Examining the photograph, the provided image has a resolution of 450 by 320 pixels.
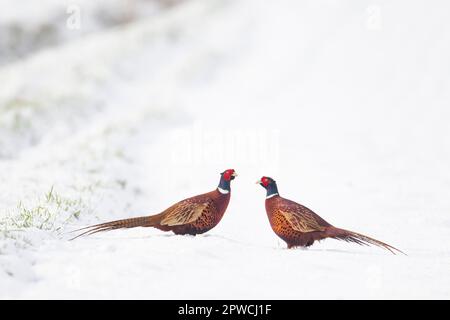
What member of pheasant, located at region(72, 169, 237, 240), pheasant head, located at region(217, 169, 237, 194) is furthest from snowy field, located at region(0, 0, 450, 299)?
pheasant head, located at region(217, 169, 237, 194)

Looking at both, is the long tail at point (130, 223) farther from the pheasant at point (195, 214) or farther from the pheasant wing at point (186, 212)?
the pheasant wing at point (186, 212)

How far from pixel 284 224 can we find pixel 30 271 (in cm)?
220

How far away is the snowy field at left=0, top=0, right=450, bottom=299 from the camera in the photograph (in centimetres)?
437

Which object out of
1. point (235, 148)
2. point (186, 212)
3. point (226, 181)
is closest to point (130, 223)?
point (186, 212)

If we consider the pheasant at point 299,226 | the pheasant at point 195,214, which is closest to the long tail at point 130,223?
the pheasant at point 195,214

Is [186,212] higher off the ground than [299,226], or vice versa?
[186,212]

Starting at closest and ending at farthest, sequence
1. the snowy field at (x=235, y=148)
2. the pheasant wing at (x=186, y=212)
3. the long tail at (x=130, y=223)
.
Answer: the snowy field at (x=235, y=148) → the long tail at (x=130, y=223) → the pheasant wing at (x=186, y=212)

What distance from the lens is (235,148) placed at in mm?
12047

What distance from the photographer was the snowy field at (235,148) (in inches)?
172

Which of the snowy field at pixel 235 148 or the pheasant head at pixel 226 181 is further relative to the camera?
the pheasant head at pixel 226 181

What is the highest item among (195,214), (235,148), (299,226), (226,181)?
(235,148)

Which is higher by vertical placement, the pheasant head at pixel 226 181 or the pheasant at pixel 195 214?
Answer: the pheasant head at pixel 226 181

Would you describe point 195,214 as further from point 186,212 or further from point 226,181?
point 226,181
